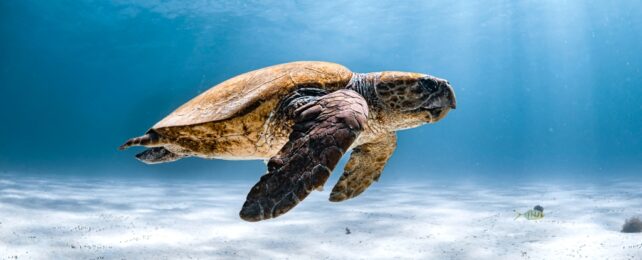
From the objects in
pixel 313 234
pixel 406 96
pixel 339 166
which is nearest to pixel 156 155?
pixel 406 96

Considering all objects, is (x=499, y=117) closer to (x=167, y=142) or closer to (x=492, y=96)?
(x=492, y=96)

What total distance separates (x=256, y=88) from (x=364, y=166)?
1925mm

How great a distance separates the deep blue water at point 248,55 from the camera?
149 feet

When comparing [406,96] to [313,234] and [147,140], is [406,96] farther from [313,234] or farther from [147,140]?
[313,234]

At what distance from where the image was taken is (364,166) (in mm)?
5223

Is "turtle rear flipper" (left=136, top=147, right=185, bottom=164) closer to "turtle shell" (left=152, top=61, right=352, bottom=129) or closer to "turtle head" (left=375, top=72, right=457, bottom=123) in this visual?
"turtle shell" (left=152, top=61, right=352, bottom=129)

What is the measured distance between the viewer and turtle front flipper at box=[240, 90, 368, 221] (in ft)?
9.12

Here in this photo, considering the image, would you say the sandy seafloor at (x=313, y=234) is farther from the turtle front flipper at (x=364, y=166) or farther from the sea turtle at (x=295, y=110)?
the sea turtle at (x=295, y=110)

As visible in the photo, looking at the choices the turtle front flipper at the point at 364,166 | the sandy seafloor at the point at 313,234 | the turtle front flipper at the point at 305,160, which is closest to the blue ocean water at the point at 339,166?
the sandy seafloor at the point at 313,234

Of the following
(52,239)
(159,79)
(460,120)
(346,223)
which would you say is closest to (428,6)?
Result: (346,223)

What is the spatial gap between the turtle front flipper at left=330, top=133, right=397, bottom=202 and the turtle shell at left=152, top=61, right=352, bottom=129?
1126 mm

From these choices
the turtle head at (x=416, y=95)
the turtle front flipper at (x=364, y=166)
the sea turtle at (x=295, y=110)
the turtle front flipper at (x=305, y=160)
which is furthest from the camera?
the turtle front flipper at (x=364, y=166)

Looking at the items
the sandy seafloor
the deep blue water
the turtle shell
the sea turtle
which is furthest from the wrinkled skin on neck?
the deep blue water

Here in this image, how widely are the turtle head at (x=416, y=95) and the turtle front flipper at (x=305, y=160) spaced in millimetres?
883
